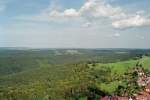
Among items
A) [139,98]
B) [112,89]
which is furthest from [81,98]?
[139,98]

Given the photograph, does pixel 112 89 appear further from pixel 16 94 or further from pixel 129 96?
pixel 16 94

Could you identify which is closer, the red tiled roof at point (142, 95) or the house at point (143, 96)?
the house at point (143, 96)

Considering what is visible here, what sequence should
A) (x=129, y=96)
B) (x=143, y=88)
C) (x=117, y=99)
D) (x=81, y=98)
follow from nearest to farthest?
(x=117, y=99) → (x=129, y=96) → (x=81, y=98) → (x=143, y=88)

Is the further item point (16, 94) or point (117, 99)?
point (16, 94)

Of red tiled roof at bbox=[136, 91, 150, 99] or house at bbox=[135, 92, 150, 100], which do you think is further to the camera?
red tiled roof at bbox=[136, 91, 150, 99]

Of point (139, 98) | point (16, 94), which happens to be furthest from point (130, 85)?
point (16, 94)

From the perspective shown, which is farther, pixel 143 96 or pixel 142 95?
pixel 142 95

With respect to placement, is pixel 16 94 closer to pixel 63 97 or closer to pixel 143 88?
pixel 63 97

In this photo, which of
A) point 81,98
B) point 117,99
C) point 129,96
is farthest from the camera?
point 81,98

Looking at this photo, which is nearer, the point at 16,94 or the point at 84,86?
the point at 16,94
